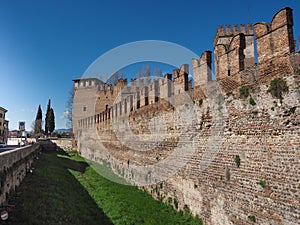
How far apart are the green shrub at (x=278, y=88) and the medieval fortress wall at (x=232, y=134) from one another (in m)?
0.02

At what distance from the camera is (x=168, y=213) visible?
7941mm

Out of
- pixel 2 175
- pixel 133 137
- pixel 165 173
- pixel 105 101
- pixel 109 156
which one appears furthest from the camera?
pixel 105 101

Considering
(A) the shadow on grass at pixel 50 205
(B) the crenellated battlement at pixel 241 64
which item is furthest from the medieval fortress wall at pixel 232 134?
(A) the shadow on grass at pixel 50 205

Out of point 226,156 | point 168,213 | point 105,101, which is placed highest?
point 105,101

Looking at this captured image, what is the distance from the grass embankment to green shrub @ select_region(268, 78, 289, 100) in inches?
162

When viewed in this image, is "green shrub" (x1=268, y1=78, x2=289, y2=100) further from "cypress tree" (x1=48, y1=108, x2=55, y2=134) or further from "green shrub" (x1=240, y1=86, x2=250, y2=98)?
"cypress tree" (x1=48, y1=108, x2=55, y2=134)

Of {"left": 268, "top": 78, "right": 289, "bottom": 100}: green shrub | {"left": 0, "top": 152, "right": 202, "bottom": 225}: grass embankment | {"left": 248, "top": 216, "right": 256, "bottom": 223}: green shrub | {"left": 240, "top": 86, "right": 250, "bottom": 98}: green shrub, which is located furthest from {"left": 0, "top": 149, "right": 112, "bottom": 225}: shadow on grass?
{"left": 268, "top": 78, "right": 289, "bottom": 100}: green shrub

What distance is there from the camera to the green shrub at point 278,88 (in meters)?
4.57

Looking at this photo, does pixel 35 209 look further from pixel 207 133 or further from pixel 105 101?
pixel 105 101

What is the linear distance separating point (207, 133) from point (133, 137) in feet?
19.5

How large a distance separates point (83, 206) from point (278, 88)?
737 cm

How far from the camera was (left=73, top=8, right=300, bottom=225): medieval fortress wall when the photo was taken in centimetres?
450

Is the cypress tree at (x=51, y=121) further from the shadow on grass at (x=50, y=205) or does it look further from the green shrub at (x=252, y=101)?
the green shrub at (x=252, y=101)

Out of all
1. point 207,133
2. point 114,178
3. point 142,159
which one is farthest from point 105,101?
point 207,133
